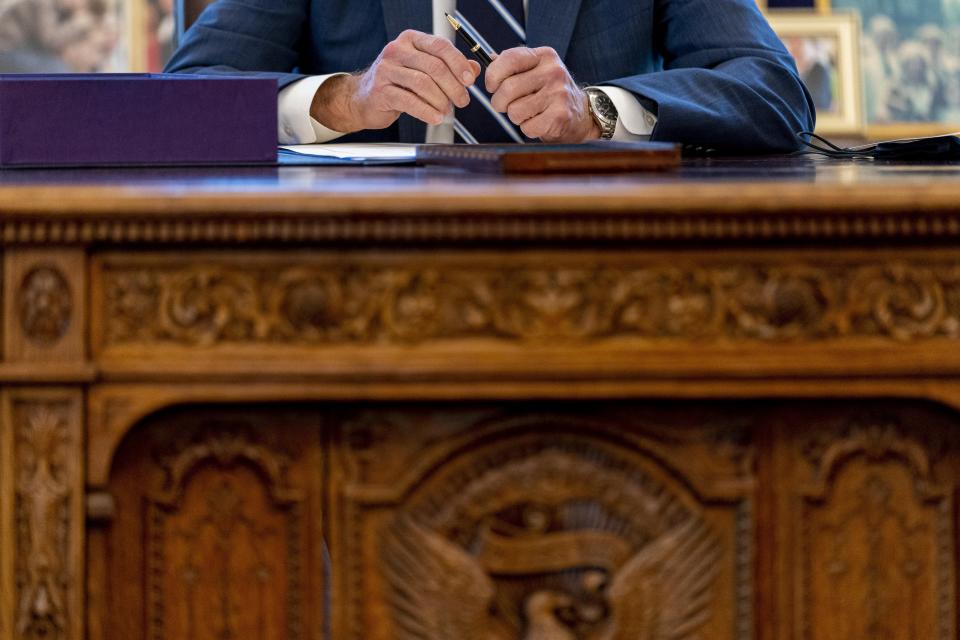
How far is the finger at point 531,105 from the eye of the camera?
63.2 inches

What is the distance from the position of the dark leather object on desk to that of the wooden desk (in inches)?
2.8

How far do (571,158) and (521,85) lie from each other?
0.53 m

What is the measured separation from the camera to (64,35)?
3.37 m

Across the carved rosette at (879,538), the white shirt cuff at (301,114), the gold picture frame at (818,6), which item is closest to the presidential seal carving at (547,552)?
the carved rosette at (879,538)

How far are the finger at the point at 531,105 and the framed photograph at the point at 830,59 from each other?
1.98m

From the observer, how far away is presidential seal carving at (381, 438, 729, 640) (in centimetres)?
98

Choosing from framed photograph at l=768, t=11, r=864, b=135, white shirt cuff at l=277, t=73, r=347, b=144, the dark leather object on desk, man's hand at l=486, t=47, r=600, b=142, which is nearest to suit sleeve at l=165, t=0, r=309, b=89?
white shirt cuff at l=277, t=73, r=347, b=144

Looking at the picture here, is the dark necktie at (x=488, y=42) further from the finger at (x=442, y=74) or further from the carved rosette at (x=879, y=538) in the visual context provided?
the carved rosette at (x=879, y=538)

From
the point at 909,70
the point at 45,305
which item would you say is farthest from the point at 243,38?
the point at 909,70

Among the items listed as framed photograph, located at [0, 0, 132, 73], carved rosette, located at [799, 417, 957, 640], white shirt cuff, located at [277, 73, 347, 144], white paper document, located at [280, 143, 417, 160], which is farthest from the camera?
framed photograph, located at [0, 0, 132, 73]

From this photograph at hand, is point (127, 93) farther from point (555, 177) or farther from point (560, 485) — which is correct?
point (560, 485)

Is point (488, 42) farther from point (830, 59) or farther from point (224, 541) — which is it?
point (830, 59)

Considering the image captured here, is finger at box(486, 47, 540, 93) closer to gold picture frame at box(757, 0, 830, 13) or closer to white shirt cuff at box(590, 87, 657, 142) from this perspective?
white shirt cuff at box(590, 87, 657, 142)

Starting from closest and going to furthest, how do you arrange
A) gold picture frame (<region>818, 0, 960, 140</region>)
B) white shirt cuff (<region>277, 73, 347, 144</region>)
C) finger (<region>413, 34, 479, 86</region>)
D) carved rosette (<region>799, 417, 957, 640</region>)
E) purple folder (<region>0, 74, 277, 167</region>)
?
carved rosette (<region>799, 417, 957, 640</region>) < purple folder (<region>0, 74, 277, 167</region>) < finger (<region>413, 34, 479, 86</region>) < white shirt cuff (<region>277, 73, 347, 144</region>) < gold picture frame (<region>818, 0, 960, 140</region>)
